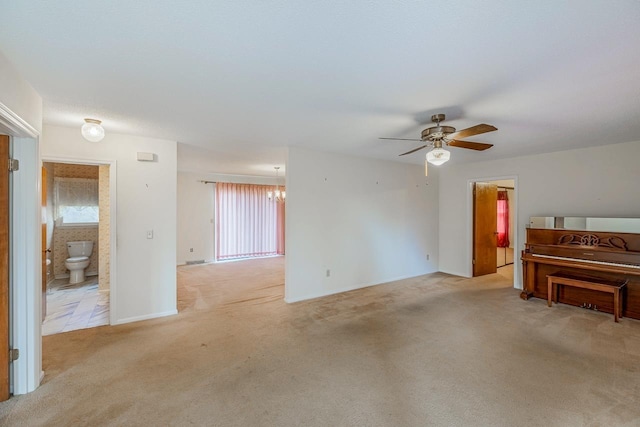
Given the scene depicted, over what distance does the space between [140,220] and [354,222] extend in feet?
10.3

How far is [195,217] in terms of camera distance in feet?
23.0

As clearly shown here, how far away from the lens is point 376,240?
5.12 m

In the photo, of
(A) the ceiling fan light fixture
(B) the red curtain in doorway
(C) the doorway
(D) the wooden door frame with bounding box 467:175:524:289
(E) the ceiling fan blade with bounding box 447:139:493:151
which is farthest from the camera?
(B) the red curtain in doorway

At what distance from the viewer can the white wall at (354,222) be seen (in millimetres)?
4219

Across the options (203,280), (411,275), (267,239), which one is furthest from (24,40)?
(267,239)

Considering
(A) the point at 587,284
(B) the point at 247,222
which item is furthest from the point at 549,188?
(B) the point at 247,222

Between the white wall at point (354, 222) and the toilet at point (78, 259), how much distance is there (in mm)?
3875

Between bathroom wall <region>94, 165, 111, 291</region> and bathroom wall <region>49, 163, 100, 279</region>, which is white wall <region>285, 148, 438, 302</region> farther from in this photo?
bathroom wall <region>49, 163, 100, 279</region>

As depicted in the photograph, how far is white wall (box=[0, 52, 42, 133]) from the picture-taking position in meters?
1.70

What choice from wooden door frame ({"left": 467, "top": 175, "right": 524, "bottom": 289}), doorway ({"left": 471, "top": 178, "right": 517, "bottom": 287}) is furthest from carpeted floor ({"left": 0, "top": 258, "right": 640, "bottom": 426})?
doorway ({"left": 471, "top": 178, "right": 517, "bottom": 287})

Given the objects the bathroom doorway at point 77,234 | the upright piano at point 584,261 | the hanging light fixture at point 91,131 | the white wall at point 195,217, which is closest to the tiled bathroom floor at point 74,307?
the bathroom doorway at point 77,234

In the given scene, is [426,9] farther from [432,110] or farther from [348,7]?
[432,110]

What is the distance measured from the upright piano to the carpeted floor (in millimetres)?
274

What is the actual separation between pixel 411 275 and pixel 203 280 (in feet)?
13.4
